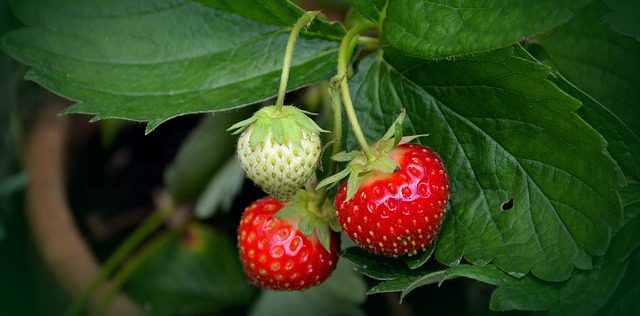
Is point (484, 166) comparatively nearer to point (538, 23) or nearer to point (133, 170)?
point (538, 23)

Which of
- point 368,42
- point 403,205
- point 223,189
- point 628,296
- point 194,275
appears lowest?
point 194,275

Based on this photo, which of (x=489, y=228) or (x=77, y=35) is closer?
(x=489, y=228)

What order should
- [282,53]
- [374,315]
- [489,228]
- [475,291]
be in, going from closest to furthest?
[489,228]
[282,53]
[475,291]
[374,315]

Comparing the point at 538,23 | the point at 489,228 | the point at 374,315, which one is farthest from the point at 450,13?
the point at 374,315

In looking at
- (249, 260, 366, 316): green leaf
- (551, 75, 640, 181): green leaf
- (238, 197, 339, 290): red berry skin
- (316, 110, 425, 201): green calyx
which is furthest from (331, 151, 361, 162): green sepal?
(249, 260, 366, 316): green leaf

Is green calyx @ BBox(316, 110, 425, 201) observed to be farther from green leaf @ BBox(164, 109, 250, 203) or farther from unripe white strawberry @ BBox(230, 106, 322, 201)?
green leaf @ BBox(164, 109, 250, 203)

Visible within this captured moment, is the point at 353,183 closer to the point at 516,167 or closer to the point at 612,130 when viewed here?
the point at 516,167

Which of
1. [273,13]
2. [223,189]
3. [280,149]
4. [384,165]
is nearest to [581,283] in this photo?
[384,165]
